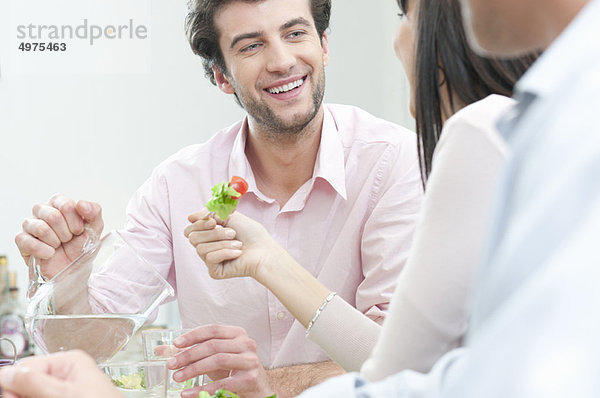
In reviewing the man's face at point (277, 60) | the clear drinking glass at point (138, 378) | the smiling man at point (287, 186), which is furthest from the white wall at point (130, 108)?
the clear drinking glass at point (138, 378)

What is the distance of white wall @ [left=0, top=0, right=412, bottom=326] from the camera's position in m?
3.44

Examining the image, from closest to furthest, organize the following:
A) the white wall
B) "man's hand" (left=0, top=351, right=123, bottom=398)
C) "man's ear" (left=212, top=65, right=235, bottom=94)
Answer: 1. "man's hand" (left=0, top=351, right=123, bottom=398)
2. "man's ear" (left=212, top=65, right=235, bottom=94)
3. the white wall

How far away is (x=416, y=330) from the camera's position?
2.33ft

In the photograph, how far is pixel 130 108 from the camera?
11.5ft

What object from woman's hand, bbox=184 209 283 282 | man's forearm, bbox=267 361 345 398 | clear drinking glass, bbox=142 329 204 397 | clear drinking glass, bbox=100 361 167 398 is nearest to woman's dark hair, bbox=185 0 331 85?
woman's hand, bbox=184 209 283 282

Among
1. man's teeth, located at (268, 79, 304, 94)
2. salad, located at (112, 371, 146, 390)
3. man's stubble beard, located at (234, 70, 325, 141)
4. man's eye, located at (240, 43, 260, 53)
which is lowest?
salad, located at (112, 371, 146, 390)

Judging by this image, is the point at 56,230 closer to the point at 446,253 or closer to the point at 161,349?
the point at 161,349

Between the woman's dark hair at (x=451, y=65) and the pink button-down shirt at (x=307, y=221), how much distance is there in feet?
2.56

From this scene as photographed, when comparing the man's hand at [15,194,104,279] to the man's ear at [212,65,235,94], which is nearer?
the man's hand at [15,194,104,279]

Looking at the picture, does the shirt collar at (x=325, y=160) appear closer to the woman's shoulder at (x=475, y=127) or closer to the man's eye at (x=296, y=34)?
the man's eye at (x=296, y=34)

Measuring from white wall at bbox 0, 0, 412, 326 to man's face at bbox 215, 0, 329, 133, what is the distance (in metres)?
1.41

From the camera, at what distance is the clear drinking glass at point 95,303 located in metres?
1.06

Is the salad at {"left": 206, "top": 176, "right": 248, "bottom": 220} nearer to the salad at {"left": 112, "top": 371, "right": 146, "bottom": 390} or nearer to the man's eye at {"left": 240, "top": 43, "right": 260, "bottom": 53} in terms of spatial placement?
the salad at {"left": 112, "top": 371, "right": 146, "bottom": 390}

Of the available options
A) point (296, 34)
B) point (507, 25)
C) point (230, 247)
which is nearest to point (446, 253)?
point (507, 25)
